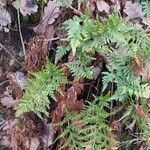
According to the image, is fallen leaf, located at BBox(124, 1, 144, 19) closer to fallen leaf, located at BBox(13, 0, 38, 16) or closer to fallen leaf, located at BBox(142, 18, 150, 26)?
fallen leaf, located at BBox(142, 18, 150, 26)

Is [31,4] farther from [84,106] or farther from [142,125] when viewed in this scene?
[142,125]

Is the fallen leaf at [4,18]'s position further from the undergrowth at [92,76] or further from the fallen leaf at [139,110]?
the fallen leaf at [139,110]

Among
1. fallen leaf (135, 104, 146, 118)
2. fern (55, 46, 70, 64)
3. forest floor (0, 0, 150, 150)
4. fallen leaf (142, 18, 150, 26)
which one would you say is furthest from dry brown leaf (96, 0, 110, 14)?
fallen leaf (135, 104, 146, 118)

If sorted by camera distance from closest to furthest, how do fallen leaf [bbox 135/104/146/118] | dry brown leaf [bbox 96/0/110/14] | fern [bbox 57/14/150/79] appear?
fern [bbox 57/14/150/79] < fallen leaf [bbox 135/104/146/118] < dry brown leaf [bbox 96/0/110/14]

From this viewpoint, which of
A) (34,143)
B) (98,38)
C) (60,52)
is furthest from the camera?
(34,143)

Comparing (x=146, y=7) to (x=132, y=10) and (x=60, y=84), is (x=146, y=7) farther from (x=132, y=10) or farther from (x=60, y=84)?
(x=60, y=84)

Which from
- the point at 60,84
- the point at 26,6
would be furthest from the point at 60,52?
the point at 26,6

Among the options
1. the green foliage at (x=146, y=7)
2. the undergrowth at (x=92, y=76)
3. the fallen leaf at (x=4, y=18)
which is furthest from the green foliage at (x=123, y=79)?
the fallen leaf at (x=4, y=18)
